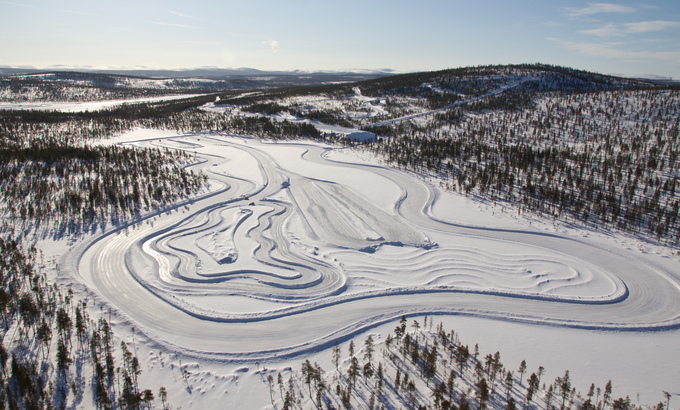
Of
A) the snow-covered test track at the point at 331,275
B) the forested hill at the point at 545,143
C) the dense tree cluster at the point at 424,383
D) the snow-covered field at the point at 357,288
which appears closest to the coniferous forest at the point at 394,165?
the dense tree cluster at the point at 424,383

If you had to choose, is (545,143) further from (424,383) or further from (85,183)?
(85,183)

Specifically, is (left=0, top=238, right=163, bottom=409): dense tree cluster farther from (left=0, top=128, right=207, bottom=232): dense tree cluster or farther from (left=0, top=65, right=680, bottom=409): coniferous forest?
(left=0, top=128, right=207, bottom=232): dense tree cluster

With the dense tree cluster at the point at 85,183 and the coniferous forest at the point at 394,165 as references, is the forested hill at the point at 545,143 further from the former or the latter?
the dense tree cluster at the point at 85,183

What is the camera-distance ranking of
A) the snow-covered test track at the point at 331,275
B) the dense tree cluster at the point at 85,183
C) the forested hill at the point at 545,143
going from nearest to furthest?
the snow-covered test track at the point at 331,275, the dense tree cluster at the point at 85,183, the forested hill at the point at 545,143

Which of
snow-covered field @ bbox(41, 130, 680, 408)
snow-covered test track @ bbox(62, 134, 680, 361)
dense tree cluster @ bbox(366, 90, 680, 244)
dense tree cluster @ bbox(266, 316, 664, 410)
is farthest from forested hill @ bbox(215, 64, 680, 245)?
dense tree cluster @ bbox(266, 316, 664, 410)

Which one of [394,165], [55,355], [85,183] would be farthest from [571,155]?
[85,183]

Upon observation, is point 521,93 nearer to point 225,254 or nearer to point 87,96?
point 225,254
